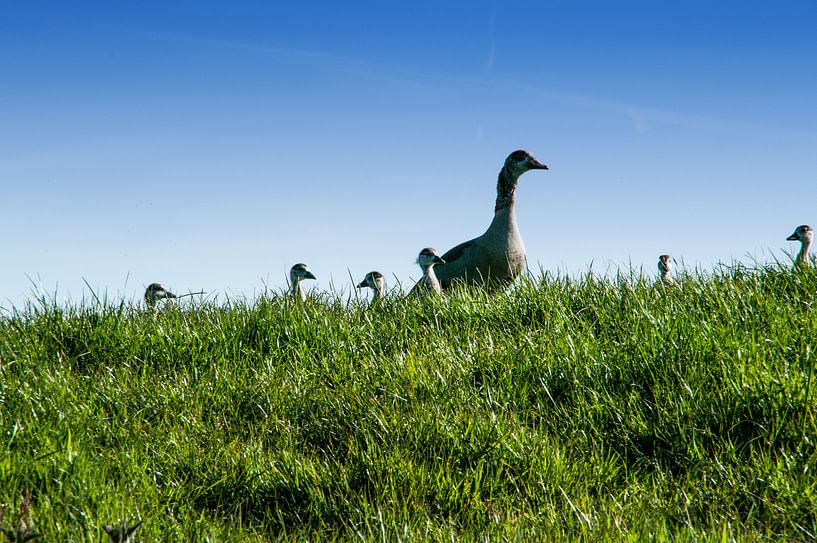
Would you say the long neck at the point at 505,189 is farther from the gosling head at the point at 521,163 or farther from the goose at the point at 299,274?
the goose at the point at 299,274

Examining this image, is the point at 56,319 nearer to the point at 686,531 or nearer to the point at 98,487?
the point at 98,487

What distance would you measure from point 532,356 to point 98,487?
10.2ft

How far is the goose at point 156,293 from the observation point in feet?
25.9

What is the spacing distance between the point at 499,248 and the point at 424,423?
19.8ft

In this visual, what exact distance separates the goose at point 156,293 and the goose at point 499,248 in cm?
372

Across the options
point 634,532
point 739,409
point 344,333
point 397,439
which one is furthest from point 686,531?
point 344,333

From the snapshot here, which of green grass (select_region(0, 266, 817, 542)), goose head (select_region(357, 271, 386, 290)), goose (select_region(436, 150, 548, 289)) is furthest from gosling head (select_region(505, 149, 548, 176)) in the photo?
green grass (select_region(0, 266, 817, 542))

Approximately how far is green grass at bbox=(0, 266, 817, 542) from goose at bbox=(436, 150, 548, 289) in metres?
3.76

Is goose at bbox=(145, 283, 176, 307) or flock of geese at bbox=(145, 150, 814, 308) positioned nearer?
Result: goose at bbox=(145, 283, 176, 307)

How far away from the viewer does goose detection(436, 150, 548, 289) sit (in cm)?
1043

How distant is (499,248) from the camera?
10422 millimetres

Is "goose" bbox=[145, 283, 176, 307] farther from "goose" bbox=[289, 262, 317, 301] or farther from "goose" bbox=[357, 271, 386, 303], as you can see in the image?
"goose" bbox=[357, 271, 386, 303]

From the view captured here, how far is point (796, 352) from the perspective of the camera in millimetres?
5273

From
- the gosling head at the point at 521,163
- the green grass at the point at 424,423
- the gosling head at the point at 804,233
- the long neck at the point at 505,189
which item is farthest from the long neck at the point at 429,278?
the gosling head at the point at 804,233
